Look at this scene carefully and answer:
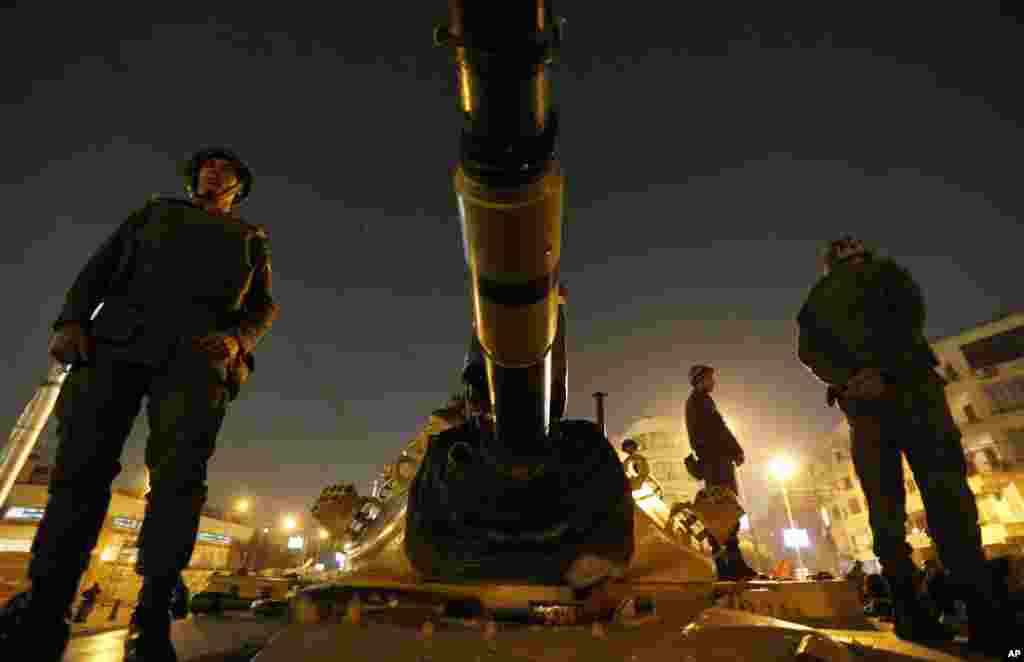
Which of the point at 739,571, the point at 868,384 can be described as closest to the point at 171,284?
the point at 868,384

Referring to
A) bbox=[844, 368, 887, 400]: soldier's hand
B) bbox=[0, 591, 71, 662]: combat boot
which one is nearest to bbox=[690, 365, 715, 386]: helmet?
bbox=[844, 368, 887, 400]: soldier's hand

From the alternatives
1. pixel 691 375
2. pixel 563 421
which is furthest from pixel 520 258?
pixel 691 375

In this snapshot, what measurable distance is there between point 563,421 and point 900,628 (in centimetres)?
301

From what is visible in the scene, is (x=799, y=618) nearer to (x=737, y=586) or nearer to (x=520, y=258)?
(x=737, y=586)

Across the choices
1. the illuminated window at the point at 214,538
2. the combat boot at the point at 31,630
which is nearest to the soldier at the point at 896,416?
the combat boot at the point at 31,630

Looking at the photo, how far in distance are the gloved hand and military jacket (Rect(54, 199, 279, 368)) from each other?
48 millimetres

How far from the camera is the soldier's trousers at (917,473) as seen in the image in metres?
3.59

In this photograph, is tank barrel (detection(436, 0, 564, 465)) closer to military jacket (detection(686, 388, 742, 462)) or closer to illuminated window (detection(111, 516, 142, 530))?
military jacket (detection(686, 388, 742, 462))

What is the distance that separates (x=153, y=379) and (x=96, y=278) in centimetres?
76

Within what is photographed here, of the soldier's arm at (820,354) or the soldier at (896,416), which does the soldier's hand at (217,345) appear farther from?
the soldier's arm at (820,354)

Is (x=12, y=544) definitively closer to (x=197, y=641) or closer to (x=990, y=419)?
(x=197, y=641)

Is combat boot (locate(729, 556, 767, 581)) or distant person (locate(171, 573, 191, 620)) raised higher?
combat boot (locate(729, 556, 767, 581))

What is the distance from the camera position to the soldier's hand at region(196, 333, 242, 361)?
8.66ft

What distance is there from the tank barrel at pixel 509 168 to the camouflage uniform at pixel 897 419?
3.56 metres
